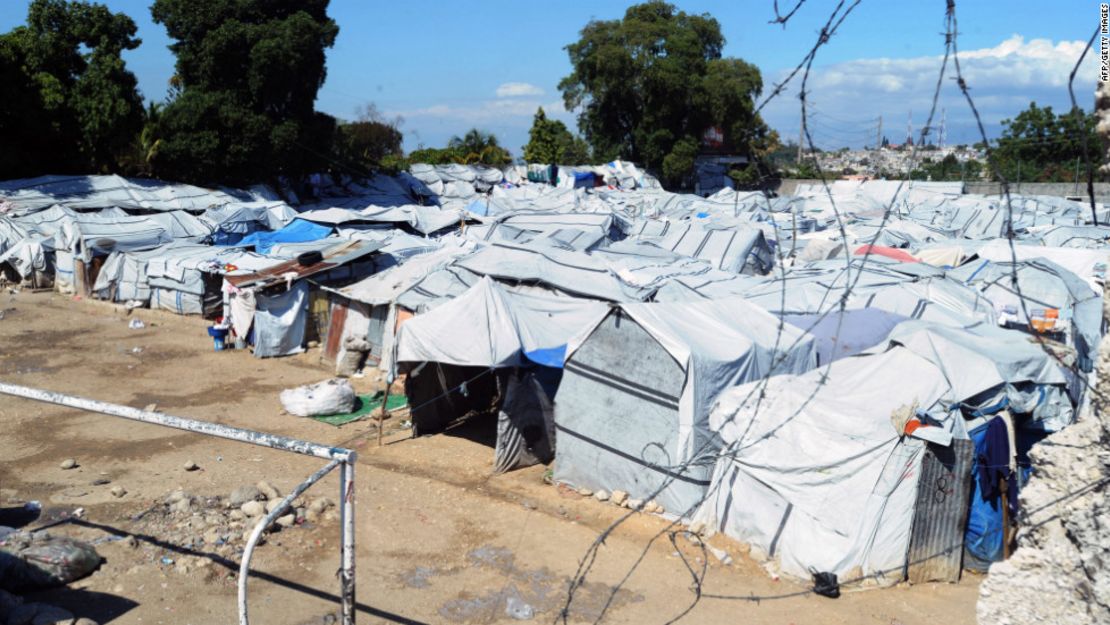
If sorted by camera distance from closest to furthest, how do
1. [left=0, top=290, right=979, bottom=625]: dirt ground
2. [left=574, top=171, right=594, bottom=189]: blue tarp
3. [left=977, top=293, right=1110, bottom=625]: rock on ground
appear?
1. [left=977, top=293, right=1110, bottom=625]: rock on ground
2. [left=0, top=290, right=979, bottom=625]: dirt ground
3. [left=574, top=171, right=594, bottom=189]: blue tarp

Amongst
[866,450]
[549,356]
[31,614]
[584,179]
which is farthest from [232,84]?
[866,450]

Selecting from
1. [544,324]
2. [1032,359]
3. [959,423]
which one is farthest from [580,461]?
[1032,359]

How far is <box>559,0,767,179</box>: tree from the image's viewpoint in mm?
46531

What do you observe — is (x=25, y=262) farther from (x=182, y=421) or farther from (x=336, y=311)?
(x=182, y=421)

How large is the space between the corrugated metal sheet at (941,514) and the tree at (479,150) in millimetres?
38100

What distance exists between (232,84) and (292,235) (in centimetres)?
1089

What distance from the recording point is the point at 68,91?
89.7 feet

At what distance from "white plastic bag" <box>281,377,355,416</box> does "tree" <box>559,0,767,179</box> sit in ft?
120

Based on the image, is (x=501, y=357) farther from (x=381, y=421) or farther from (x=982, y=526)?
(x=982, y=526)

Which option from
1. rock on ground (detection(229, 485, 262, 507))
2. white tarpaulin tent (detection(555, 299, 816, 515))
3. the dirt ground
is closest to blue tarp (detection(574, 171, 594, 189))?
the dirt ground

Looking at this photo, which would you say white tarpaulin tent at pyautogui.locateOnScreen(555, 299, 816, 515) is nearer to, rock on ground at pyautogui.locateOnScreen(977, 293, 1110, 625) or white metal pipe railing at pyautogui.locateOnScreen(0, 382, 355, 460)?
white metal pipe railing at pyautogui.locateOnScreen(0, 382, 355, 460)

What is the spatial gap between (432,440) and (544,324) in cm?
229

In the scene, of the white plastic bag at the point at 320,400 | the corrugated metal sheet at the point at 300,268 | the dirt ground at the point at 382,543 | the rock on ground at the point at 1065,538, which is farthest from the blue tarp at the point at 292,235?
the rock on ground at the point at 1065,538

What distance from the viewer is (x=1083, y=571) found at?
3.19 metres
